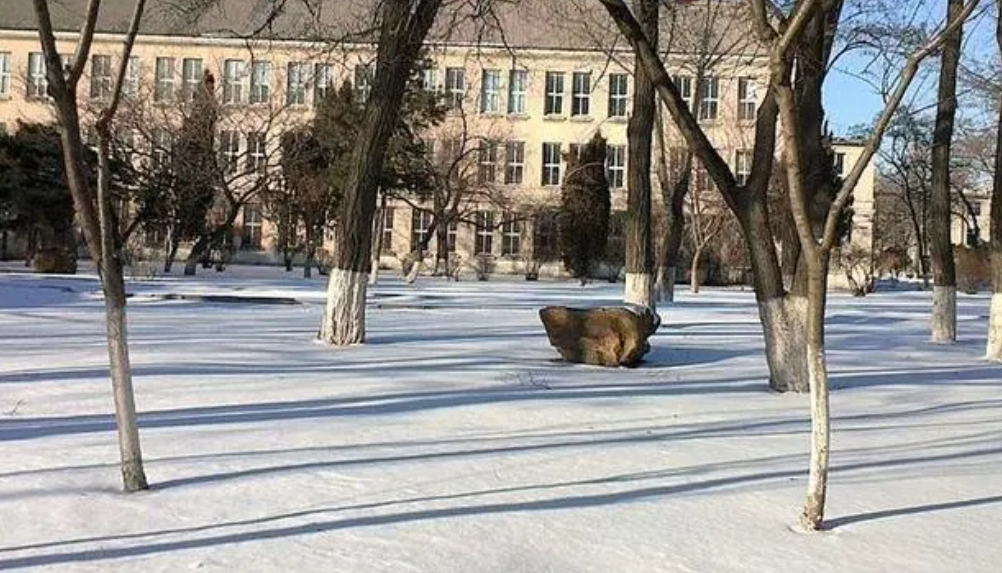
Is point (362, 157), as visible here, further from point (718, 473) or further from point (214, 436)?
point (718, 473)

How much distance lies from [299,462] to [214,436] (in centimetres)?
107

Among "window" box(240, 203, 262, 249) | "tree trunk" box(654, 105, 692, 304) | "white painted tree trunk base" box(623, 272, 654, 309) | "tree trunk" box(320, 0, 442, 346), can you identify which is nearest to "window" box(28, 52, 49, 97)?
"window" box(240, 203, 262, 249)

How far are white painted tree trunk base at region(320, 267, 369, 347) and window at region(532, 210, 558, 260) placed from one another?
49.3m

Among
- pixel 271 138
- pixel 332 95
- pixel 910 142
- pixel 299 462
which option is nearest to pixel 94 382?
pixel 299 462

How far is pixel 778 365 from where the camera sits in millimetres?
11555

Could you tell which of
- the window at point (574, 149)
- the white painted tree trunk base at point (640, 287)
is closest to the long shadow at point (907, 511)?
the white painted tree trunk base at point (640, 287)

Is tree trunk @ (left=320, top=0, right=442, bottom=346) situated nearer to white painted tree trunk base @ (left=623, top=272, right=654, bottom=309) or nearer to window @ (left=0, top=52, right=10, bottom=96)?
white painted tree trunk base @ (left=623, top=272, right=654, bottom=309)

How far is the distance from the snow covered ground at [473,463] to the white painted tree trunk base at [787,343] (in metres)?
0.31

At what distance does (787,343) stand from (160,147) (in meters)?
34.2

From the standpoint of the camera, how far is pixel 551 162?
6962cm

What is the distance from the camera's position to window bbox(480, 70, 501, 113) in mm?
67188

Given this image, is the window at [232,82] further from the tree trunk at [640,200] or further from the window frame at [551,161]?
the tree trunk at [640,200]

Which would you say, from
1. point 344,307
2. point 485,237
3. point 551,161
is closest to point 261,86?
point 485,237

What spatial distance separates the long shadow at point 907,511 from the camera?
6.34 metres
